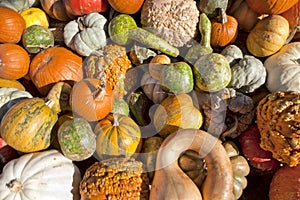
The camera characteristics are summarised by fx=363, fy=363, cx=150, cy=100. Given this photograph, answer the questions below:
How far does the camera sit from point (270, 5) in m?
3.49

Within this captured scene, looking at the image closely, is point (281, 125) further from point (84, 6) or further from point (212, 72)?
point (84, 6)

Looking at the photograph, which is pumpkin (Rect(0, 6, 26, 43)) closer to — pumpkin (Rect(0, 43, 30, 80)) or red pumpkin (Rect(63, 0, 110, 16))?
pumpkin (Rect(0, 43, 30, 80))

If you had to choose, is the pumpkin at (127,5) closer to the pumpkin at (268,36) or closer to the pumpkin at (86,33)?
the pumpkin at (86,33)

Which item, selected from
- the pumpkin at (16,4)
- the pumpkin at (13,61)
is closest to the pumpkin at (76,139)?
the pumpkin at (13,61)

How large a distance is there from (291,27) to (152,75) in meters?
1.48

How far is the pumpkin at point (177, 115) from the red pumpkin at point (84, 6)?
126cm

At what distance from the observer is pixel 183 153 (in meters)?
3.07

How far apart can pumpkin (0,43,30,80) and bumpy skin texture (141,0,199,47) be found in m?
1.30

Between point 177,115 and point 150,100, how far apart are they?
461 millimetres

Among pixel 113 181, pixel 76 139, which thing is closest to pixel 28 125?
pixel 76 139

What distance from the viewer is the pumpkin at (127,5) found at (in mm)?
3564

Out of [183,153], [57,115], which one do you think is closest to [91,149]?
[57,115]

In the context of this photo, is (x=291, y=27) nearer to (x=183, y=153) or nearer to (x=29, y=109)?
(x=183, y=153)

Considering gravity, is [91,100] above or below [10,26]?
below
